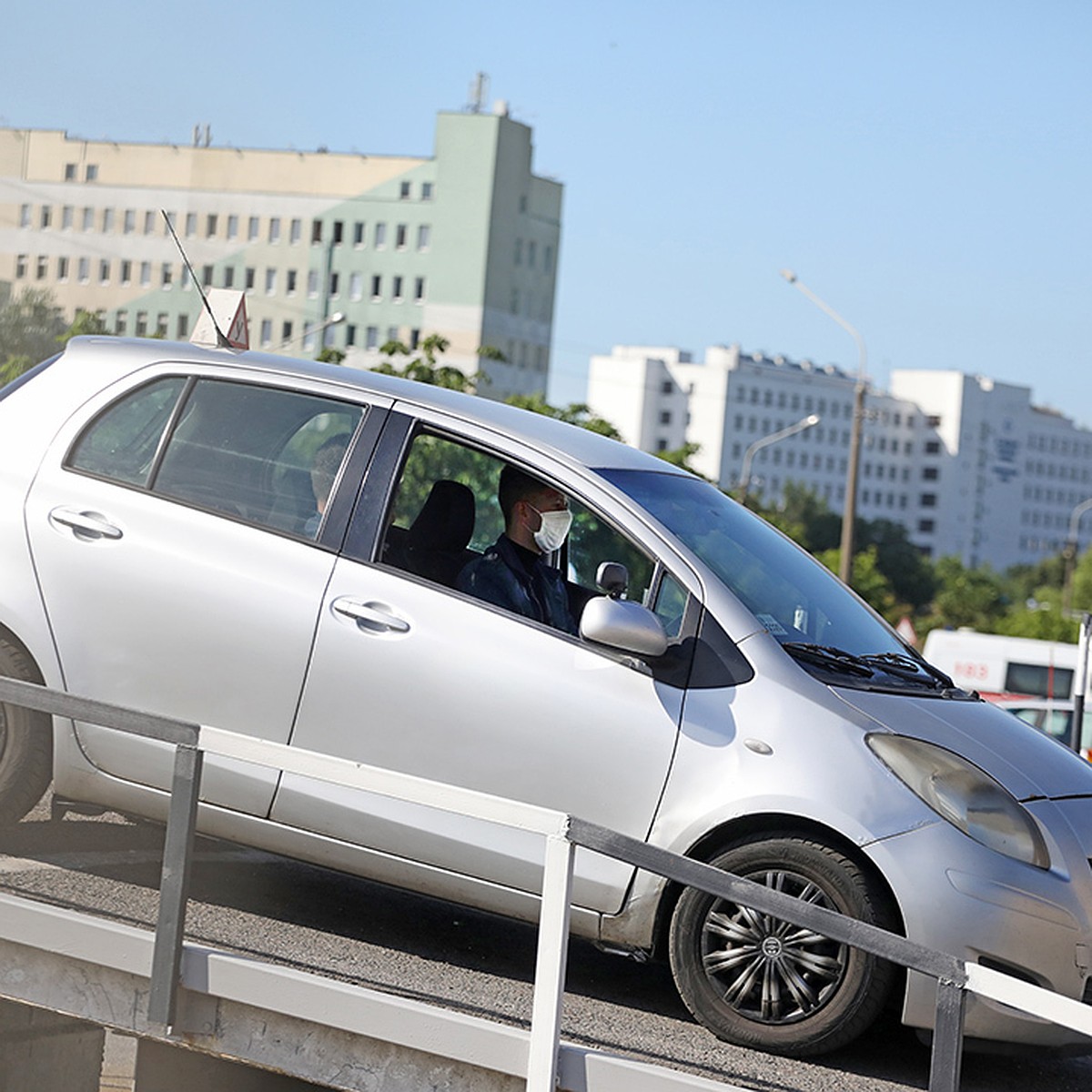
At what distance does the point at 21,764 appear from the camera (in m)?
4.80

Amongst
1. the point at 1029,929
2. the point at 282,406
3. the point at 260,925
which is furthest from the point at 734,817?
the point at 282,406

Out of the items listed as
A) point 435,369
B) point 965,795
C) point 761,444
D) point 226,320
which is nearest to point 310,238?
point 761,444

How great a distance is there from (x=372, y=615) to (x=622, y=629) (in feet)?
2.41

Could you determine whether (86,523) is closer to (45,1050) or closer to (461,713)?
(461,713)

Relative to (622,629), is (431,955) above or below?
below

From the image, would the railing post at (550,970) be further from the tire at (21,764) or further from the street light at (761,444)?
the street light at (761,444)

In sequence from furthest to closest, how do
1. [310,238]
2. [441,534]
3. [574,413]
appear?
[310,238]
[574,413]
[441,534]

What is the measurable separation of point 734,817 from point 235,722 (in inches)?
55.8

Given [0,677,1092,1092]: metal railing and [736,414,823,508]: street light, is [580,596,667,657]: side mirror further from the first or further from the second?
[736,414,823,508]: street light

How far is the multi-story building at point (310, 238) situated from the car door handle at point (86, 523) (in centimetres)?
4181

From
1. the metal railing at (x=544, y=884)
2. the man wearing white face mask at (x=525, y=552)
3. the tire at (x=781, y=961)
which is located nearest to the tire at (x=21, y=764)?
the metal railing at (x=544, y=884)

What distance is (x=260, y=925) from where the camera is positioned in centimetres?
446

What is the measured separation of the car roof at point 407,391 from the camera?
17.4 ft

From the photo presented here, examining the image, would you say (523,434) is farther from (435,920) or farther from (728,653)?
→ (435,920)
